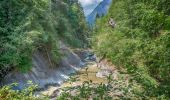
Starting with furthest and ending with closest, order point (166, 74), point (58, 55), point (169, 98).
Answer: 1. point (58, 55)
2. point (166, 74)
3. point (169, 98)

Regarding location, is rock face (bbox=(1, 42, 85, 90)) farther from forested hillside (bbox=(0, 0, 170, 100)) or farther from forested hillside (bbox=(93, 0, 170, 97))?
forested hillside (bbox=(93, 0, 170, 97))

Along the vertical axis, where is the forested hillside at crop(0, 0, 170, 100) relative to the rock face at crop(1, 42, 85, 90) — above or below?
above

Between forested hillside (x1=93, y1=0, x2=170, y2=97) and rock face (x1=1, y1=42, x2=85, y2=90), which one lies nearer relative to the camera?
forested hillside (x1=93, y1=0, x2=170, y2=97)

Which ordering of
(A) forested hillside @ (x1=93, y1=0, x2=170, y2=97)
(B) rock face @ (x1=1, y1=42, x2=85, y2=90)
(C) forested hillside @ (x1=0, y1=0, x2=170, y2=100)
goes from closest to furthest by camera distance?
(C) forested hillside @ (x1=0, y1=0, x2=170, y2=100) → (A) forested hillside @ (x1=93, y1=0, x2=170, y2=97) → (B) rock face @ (x1=1, y1=42, x2=85, y2=90)

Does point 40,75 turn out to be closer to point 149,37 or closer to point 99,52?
point 99,52

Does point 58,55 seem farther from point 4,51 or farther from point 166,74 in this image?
point 166,74

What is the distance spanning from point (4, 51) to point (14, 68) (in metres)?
2.99

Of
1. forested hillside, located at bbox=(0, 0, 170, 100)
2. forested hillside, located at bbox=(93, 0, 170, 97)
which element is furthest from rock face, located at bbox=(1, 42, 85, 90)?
forested hillside, located at bbox=(93, 0, 170, 97)

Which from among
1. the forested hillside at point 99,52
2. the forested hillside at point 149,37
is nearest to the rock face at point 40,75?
the forested hillside at point 99,52

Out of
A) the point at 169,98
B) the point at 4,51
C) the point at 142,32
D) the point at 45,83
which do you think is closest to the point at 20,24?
the point at 4,51

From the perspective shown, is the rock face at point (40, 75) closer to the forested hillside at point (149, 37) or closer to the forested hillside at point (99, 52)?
the forested hillside at point (99, 52)

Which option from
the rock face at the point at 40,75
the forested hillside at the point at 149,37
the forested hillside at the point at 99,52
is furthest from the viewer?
the rock face at the point at 40,75

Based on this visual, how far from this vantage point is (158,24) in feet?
A: 79.5

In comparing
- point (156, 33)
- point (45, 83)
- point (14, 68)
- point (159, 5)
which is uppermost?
point (159, 5)
